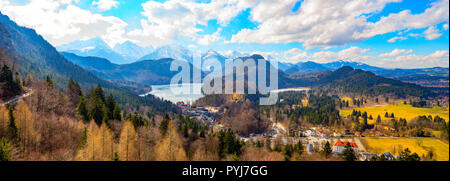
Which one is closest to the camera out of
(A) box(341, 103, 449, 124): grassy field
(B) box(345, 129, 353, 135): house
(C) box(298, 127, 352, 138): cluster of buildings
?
(C) box(298, 127, 352, 138): cluster of buildings

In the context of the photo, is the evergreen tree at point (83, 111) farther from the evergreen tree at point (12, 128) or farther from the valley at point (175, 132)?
the evergreen tree at point (12, 128)

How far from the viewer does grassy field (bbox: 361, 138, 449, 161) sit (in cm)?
3338

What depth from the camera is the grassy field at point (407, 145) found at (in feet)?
109

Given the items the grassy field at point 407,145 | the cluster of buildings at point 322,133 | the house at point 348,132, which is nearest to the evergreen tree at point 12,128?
the cluster of buildings at point 322,133

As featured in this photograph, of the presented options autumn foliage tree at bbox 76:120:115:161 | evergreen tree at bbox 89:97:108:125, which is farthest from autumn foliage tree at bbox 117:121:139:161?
evergreen tree at bbox 89:97:108:125

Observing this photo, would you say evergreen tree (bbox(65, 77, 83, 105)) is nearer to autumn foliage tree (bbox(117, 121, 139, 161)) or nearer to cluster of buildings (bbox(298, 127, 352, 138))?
autumn foliage tree (bbox(117, 121, 139, 161))

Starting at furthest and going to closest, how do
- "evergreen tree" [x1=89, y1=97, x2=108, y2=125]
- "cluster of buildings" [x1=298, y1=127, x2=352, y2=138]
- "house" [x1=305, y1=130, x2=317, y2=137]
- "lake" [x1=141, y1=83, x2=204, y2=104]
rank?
"lake" [x1=141, y1=83, x2=204, y2=104] → "house" [x1=305, y1=130, x2=317, y2=137] → "cluster of buildings" [x1=298, y1=127, x2=352, y2=138] → "evergreen tree" [x1=89, y1=97, x2=108, y2=125]

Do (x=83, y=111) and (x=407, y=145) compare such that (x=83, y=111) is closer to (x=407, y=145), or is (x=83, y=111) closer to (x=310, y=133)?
(x=310, y=133)

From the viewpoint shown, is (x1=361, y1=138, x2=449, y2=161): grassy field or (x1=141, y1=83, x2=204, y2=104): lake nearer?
(x1=361, y1=138, x2=449, y2=161): grassy field

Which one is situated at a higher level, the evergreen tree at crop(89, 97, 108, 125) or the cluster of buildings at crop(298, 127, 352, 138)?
the evergreen tree at crop(89, 97, 108, 125)


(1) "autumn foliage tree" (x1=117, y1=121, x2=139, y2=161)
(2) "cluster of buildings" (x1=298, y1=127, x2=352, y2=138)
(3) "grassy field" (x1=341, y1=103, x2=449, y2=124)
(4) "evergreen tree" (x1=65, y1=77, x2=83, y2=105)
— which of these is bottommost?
(2) "cluster of buildings" (x1=298, y1=127, x2=352, y2=138)

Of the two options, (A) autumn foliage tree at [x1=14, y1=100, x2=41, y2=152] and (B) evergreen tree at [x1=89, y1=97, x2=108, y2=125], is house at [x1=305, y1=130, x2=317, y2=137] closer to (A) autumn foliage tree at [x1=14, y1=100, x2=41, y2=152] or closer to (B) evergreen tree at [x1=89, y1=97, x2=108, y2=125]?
(B) evergreen tree at [x1=89, y1=97, x2=108, y2=125]
